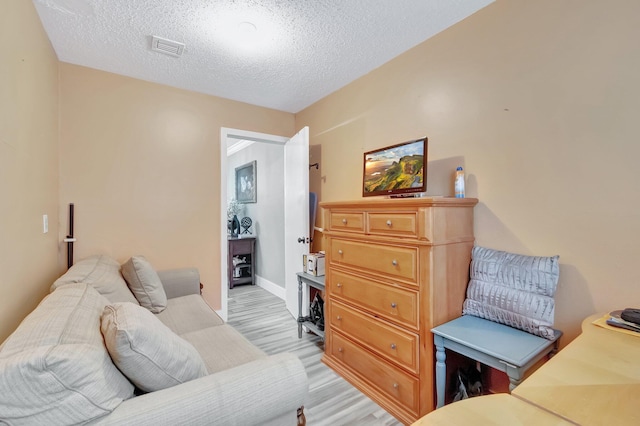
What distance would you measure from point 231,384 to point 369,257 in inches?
48.5

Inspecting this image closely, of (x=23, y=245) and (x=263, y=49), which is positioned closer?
(x=23, y=245)

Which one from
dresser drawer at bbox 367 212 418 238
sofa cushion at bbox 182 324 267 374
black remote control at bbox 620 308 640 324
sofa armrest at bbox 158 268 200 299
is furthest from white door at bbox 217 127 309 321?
black remote control at bbox 620 308 640 324

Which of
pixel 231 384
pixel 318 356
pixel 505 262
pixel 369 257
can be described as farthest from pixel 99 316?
pixel 505 262

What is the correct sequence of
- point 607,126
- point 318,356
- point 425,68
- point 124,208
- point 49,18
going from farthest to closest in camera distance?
point 124,208 → point 318,356 → point 425,68 → point 49,18 → point 607,126

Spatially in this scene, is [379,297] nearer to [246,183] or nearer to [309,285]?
[309,285]

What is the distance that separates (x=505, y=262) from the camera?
1.68 m

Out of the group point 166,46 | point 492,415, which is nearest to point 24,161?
point 166,46

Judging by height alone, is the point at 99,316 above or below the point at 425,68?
below

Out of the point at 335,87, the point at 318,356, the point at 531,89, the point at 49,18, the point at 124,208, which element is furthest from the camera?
the point at 335,87

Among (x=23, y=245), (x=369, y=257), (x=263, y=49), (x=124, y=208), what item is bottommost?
(x=369, y=257)

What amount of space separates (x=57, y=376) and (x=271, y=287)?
3882 millimetres

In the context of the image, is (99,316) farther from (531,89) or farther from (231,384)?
(531,89)

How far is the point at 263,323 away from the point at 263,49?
2808mm

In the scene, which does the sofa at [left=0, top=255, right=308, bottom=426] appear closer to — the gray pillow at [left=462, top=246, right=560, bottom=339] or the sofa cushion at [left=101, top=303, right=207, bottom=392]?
the sofa cushion at [left=101, top=303, right=207, bottom=392]
